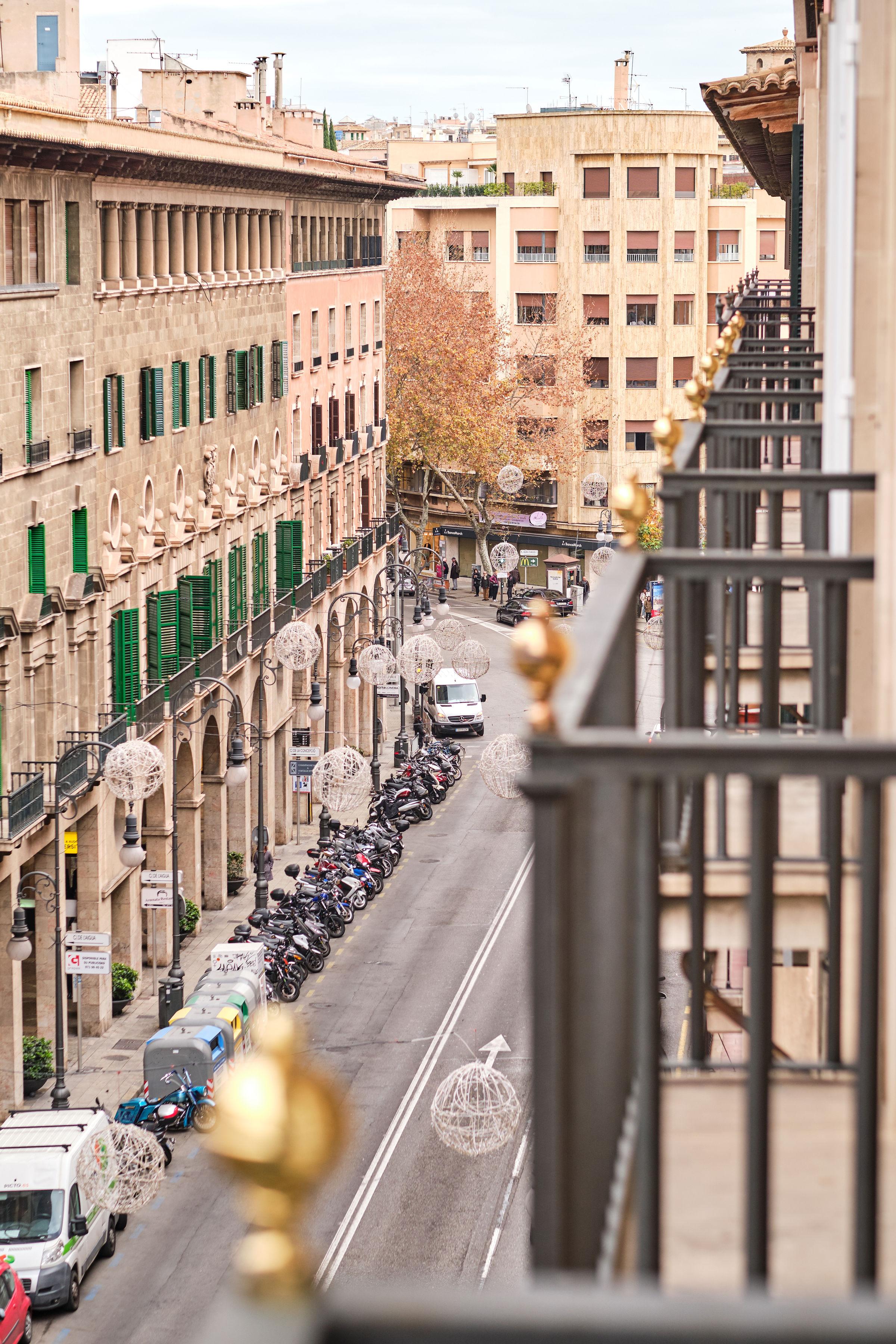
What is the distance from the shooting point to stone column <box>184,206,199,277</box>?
169 ft

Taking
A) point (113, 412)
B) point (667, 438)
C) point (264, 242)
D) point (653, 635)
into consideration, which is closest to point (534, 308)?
point (264, 242)

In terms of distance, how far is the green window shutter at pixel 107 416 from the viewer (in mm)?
42656

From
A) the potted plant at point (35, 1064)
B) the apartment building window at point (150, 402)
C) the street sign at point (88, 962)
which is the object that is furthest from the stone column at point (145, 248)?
the street sign at point (88, 962)

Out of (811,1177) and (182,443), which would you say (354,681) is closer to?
(182,443)

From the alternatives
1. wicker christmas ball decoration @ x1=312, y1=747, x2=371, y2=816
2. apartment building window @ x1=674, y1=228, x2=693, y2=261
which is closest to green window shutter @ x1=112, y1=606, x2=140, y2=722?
wicker christmas ball decoration @ x1=312, y1=747, x2=371, y2=816

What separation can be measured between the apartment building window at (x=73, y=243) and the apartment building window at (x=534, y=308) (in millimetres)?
59044

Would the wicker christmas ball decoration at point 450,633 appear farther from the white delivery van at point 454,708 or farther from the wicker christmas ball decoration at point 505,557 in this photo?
the wicker christmas ball decoration at point 505,557

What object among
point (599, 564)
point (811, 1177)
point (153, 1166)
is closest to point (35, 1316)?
point (153, 1166)

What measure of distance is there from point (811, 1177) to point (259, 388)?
55.1 meters

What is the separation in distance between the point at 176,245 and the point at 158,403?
5416 millimetres

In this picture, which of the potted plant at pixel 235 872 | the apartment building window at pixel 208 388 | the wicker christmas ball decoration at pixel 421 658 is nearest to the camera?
the apartment building window at pixel 208 388

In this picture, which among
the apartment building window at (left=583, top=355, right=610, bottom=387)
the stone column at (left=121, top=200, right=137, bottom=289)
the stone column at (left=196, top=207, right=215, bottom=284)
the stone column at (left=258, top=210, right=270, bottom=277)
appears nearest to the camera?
the stone column at (left=121, top=200, right=137, bottom=289)

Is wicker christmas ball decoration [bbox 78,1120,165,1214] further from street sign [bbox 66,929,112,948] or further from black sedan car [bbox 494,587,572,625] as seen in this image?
black sedan car [bbox 494,587,572,625]

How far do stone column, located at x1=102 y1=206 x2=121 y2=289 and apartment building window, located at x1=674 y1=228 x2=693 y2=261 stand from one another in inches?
2214
